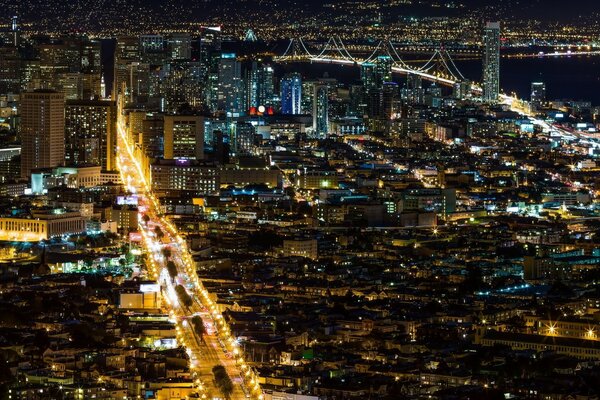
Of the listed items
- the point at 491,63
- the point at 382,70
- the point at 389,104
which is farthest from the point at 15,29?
the point at 491,63

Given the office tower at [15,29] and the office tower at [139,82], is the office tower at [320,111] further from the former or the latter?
the office tower at [15,29]

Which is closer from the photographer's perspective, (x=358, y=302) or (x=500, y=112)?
(x=358, y=302)

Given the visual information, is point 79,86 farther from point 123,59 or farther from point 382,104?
point 123,59

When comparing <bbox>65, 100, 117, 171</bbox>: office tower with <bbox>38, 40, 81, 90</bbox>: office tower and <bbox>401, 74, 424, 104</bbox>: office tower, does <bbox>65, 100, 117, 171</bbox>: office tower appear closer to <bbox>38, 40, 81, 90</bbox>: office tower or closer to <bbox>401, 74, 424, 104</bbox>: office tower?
<bbox>38, 40, 81, 90</bbox>: office tower

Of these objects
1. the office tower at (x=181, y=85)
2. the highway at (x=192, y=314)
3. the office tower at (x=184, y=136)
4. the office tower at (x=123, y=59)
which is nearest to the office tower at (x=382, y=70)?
the office tower at (x=181, y=85)

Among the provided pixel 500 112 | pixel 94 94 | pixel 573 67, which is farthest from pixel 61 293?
pixel 573 67

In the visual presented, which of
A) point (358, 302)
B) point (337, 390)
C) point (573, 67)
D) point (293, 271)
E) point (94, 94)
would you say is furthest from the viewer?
Result: point (573, 67)

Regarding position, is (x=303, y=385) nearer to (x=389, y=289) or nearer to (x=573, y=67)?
(x=389, y=289)
